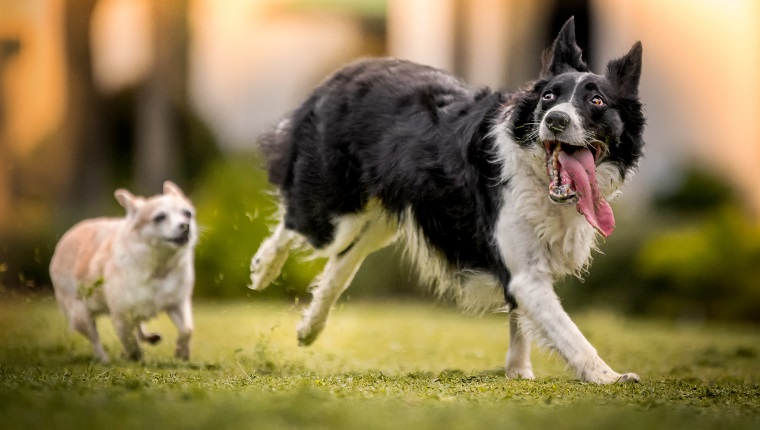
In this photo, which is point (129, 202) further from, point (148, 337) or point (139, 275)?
point (148, 337)

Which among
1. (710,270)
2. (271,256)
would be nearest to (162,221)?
(271,256)

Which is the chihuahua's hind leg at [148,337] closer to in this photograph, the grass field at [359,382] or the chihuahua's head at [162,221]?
the grass field at [359,382]

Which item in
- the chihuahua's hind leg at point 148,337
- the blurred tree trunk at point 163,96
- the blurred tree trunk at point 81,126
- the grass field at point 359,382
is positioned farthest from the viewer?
the blurred tree trunk at point 163,96

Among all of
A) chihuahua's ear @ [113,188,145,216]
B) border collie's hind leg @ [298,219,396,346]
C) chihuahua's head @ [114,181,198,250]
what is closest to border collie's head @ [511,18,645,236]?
border collie's hind leg @ [298,219,396,346]

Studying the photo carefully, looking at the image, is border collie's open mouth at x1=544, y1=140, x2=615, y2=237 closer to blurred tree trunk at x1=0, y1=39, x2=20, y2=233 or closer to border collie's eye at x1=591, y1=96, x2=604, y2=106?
border collie's eye at x1=591, y1=96, x2=604, y2=106

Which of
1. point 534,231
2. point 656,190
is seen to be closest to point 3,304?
point 534,231

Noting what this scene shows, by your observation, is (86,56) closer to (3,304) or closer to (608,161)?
(3,304)

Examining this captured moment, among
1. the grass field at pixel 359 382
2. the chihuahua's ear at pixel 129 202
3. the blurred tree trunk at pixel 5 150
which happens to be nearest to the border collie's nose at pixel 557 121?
the grass field at pixel 359 382

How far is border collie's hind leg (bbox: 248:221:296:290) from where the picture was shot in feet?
24.6

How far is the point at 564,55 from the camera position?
20.0 ft

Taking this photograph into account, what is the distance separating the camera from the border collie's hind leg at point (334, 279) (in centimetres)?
724

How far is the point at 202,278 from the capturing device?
12945 mm

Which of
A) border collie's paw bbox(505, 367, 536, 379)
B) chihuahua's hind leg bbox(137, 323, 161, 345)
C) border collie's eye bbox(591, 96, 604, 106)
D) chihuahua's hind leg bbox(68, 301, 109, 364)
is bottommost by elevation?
chihuahua's hind leg bbox(137, 323, 161, 345)

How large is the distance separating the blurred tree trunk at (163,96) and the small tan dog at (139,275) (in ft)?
31.6
